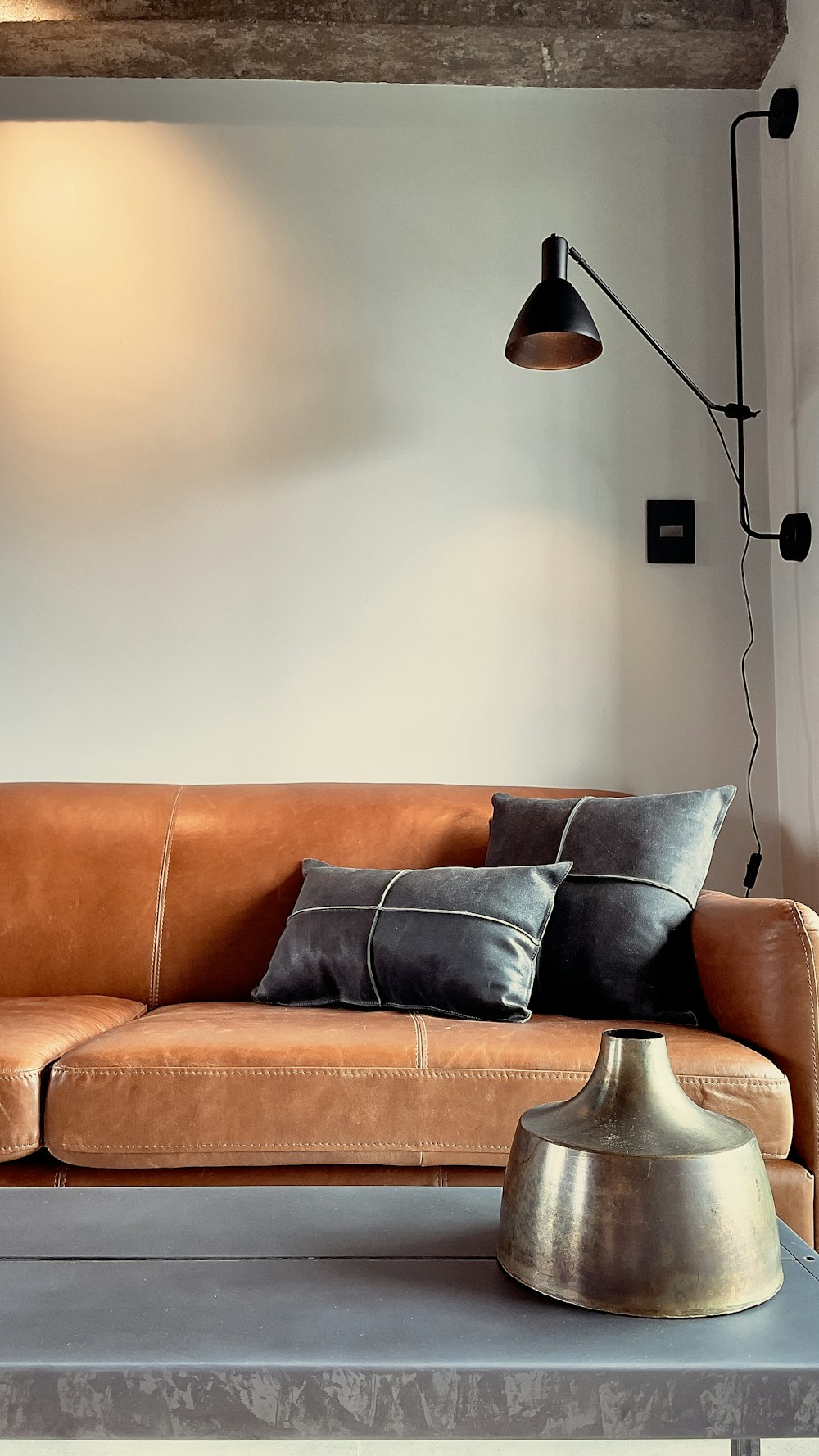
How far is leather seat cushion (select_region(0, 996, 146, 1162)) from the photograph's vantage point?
5.63 ft

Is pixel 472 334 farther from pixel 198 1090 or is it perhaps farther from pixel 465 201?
pixel 198 1090

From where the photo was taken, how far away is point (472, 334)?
2994 millimetres

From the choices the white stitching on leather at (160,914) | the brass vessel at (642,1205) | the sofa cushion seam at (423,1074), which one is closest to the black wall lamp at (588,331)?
the white stitching on leather at (160,914)

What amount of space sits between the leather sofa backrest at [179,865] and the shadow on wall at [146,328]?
90cm

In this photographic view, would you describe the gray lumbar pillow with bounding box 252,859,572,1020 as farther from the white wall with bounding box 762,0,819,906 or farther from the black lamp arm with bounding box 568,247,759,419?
the black lamp arm with bounding box 568,247,759,419

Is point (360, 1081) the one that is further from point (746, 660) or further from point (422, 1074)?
point (746, 660)

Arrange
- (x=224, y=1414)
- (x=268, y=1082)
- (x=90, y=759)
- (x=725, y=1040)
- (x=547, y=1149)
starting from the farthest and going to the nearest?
(x=90, y=759) → (x=725, y=1040) → (x=268, y=1082) → (x=547, y=1149) → (x=224, y=1414)

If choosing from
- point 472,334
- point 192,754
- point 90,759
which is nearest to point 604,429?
point 472,334

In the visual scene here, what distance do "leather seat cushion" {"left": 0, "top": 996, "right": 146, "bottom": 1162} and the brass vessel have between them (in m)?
1.02

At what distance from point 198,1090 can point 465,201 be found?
2430 mm

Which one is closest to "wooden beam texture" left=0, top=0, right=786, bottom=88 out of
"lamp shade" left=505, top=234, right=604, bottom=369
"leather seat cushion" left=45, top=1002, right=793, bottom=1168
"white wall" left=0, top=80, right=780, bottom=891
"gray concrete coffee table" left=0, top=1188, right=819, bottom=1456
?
"white wall" left=0, top=80, right=780, bottom=891

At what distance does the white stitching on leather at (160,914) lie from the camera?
2.46 metres

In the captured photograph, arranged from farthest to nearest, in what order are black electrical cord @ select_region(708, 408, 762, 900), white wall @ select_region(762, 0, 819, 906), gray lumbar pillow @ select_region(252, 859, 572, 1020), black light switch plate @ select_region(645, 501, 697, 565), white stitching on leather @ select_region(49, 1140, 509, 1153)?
black light switch plate @ select_region(645, 501, 697, 565) → black electrical cord @ select_region(708, 408, 762, 900) → white wall @ select_region(762, 0, 819, 906) → gray lumbar pillow @ select_region(252, 859, 572, 1020) → white stitching on leather @ select_region(49, 1140, 509, 1153)

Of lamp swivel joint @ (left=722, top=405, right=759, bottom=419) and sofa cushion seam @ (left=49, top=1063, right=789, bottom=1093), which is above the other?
lamp swivel joint @ (left=722, top=405, right=759, bottom=419)
